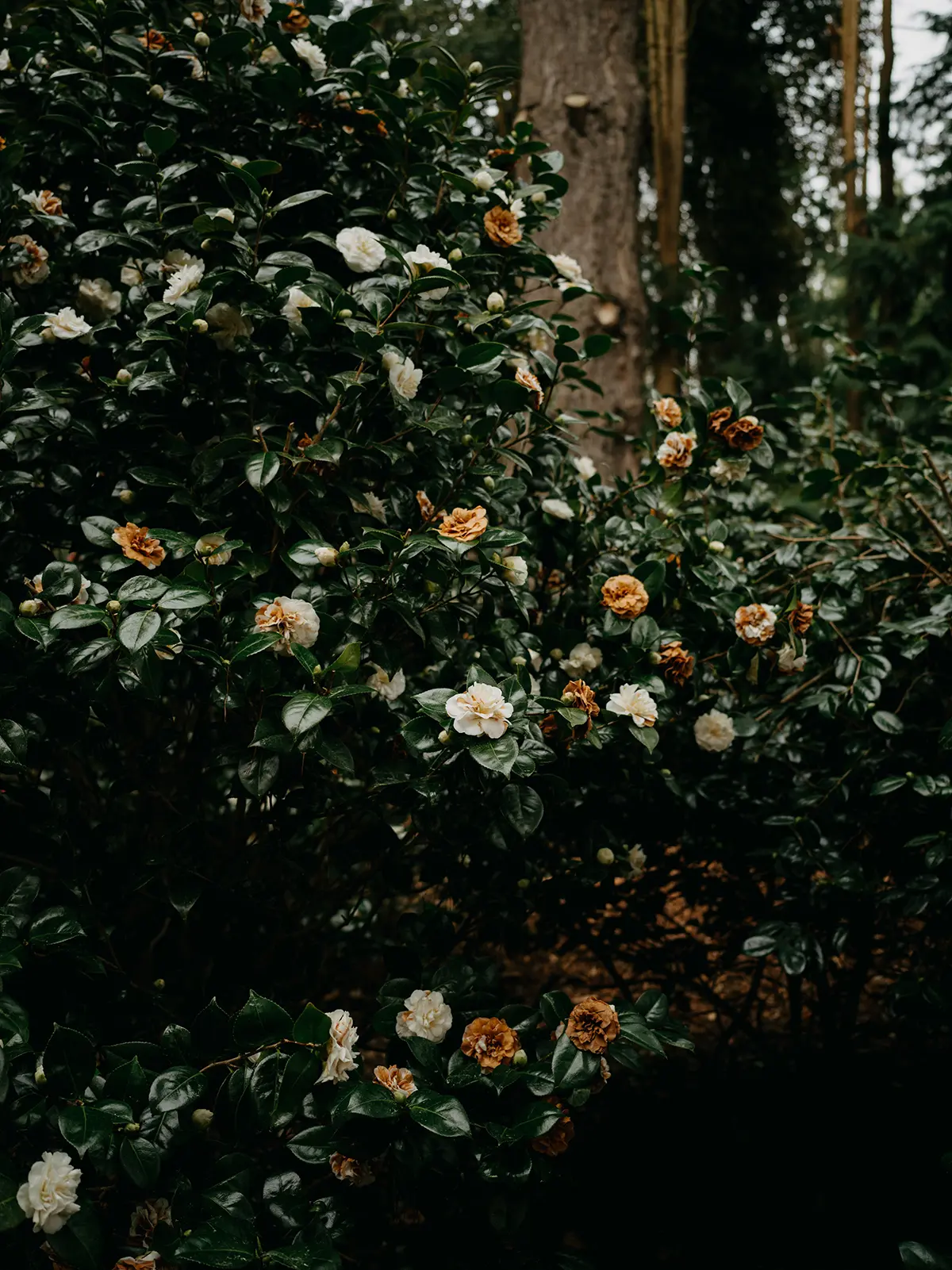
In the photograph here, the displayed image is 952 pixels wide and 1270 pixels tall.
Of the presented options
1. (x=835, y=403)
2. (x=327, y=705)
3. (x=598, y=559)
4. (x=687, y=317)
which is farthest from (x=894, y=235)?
(x=327, y=705)

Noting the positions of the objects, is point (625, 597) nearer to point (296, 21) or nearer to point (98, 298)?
point (98, 298)

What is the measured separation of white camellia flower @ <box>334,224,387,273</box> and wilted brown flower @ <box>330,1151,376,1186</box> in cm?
→ 119

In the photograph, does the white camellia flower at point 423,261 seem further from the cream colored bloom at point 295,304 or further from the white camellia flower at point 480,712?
the white camellia flower at point 480,712

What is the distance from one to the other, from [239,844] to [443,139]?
124cm

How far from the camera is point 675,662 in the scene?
1.44 metres

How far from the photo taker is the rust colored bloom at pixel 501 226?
4.78ft

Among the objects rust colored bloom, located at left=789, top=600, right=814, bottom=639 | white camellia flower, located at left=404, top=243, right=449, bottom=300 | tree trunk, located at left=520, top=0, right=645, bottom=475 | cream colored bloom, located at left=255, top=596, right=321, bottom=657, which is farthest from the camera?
tree trunk, located at left=520, top=0, right=645, bottom=475

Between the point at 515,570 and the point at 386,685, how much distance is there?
0.81ft

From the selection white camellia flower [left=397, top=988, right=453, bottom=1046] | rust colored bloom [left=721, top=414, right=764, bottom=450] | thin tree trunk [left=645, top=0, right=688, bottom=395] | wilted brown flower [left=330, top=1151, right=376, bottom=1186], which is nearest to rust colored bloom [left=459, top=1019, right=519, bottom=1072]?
white camellia flower [left=397, top=988, right=453, bottom=1046]

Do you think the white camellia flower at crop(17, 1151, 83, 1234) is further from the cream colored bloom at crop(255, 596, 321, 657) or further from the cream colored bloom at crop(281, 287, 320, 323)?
the cream colored bloom at crop(281, 287, 320, 323)

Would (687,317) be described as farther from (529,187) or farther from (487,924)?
(487,924)

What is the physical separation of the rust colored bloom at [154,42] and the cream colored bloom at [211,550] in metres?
0.82

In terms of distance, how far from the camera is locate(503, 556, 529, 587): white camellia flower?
50.5 inches

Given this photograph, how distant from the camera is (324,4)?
144cm
